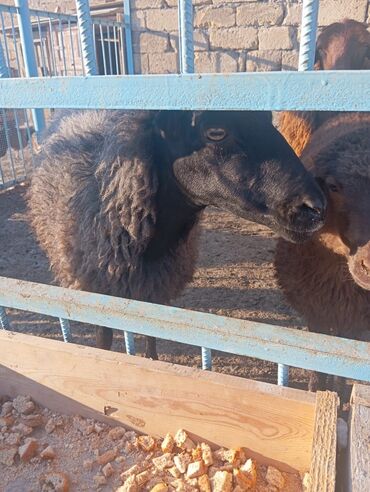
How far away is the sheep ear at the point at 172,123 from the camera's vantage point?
205cm

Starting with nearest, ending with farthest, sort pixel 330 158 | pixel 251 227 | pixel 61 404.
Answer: pixel 61 404, pixel 330 158, pixel 251 227

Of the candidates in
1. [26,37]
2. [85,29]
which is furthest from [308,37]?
[26,37]

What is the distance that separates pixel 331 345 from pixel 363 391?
211mm

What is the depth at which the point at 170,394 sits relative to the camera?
1.61 metres

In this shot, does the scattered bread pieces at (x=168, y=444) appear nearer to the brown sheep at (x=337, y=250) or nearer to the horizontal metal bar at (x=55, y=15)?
the brown sheep at (x=337, y=250)

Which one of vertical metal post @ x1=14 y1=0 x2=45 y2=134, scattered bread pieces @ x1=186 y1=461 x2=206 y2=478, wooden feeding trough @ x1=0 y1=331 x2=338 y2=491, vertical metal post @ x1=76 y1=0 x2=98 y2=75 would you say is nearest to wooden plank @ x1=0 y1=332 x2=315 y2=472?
wooden feeding trough @ x1=0 y1=331 x2=338 y2=491

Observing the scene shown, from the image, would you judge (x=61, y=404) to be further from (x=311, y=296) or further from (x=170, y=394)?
(x=311, y=296)

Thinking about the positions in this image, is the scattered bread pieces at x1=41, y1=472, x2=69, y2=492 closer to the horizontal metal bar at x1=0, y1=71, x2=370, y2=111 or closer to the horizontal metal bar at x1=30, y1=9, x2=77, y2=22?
the horizontal metal bar at x1=0, y1=71, x2=370, y2=111

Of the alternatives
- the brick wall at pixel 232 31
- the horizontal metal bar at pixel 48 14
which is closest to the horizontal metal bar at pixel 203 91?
the horizontal metal bar at pixel 48 14

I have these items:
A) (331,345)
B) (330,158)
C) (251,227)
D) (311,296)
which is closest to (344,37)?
(251,227)

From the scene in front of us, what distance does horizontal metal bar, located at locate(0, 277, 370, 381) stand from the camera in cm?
133

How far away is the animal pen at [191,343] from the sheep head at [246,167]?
0.65 m

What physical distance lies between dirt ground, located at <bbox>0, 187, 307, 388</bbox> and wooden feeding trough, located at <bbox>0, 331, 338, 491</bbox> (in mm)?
1310

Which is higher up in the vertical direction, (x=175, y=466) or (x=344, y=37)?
(x=344, y=37)
